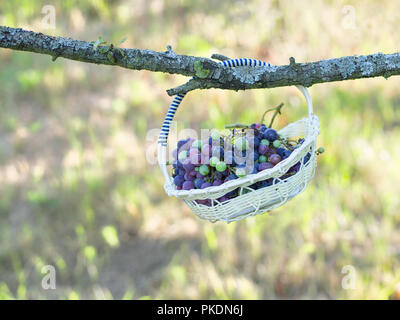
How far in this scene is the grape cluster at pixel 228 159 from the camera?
3.86 ft

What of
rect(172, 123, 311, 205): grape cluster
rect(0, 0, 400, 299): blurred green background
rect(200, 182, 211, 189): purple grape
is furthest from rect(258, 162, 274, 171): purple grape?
rect(0, 0, 400, 299): blurred green background

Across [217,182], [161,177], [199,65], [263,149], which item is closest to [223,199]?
[217,182]

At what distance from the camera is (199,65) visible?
3.53 ft

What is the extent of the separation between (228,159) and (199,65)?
230 mm

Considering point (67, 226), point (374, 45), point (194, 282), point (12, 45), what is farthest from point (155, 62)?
point (374, 45)

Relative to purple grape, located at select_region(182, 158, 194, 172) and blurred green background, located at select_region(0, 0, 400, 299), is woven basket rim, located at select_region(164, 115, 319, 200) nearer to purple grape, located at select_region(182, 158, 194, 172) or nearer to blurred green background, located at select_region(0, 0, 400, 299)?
purple grape, located at select_region(182, 158, 194, 172)

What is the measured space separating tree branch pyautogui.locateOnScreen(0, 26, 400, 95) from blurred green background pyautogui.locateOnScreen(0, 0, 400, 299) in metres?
1.30

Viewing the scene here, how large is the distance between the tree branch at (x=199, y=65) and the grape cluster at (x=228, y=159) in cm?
14

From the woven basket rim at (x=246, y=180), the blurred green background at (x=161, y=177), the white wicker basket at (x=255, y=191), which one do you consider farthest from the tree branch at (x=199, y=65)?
the blurred green background at (x=161, y=177)

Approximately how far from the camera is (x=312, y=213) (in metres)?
2.54

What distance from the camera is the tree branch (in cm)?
105

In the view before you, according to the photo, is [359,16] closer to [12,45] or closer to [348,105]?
[348,105]

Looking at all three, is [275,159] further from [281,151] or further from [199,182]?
[199,182]

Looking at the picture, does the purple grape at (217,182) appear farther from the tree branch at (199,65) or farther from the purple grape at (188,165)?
the tree branch at (199,65)
